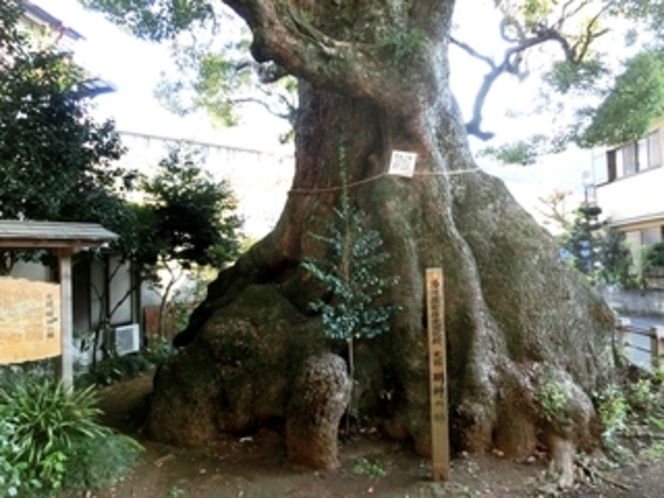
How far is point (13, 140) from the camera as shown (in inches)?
227

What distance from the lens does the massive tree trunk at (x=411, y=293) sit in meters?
4.56

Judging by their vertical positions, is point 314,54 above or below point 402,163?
above

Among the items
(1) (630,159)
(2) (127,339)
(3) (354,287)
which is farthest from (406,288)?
(1) (630,159)

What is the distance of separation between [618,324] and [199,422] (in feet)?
16.7

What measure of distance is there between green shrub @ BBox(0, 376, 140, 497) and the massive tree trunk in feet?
2.62

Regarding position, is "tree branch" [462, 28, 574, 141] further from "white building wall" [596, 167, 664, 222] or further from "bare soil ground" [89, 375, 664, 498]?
"white building wall" [596, 167, 664, 222]

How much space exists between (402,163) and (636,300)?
12265mm

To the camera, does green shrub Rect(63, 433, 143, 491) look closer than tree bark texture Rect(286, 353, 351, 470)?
Yes

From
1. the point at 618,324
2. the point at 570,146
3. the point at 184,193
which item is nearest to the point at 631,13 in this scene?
the point at 570,146

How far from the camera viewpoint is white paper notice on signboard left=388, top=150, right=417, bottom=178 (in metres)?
5.26

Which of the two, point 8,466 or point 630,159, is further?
point 630,159

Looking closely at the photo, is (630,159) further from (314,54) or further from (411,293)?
(314,54)

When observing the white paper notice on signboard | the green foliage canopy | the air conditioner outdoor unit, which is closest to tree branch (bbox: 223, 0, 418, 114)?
the white paper notice on signboard

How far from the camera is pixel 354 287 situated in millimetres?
4777
